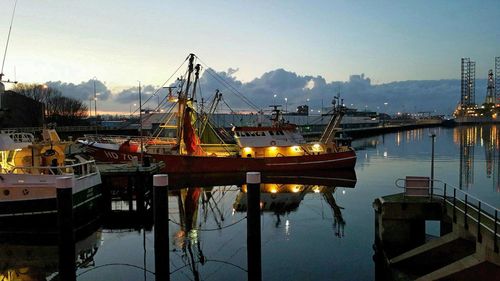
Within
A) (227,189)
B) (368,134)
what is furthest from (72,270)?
(368,134)

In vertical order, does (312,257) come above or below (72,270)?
below

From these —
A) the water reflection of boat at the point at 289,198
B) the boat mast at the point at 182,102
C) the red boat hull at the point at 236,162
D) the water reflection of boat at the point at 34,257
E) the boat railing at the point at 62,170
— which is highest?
the boat mast at the point at 182,102

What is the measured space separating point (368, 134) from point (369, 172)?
78988mm

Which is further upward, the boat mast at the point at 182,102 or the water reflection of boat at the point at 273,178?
the boat mast at the point at 182,102

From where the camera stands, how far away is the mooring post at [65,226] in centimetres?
1111

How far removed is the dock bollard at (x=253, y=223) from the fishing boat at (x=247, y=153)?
92.5 feet

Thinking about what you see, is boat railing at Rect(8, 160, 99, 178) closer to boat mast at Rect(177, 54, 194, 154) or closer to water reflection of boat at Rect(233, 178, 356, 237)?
water reflection of boat at Rect(233, 178, 356, 237)

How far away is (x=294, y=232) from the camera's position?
65.5ft

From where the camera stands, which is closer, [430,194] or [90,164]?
[430,194]

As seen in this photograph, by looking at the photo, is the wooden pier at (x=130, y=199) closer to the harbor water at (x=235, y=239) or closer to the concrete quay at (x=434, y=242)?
the harbor water at (x=235, y=239)

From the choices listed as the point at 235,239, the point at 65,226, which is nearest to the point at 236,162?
the point at 235,239

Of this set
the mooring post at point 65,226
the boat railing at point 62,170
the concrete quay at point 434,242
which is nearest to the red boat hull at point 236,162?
the boat railing at point 62,170

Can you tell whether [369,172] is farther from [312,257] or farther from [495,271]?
[495,271]

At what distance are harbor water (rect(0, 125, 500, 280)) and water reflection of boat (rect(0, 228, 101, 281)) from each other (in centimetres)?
4
